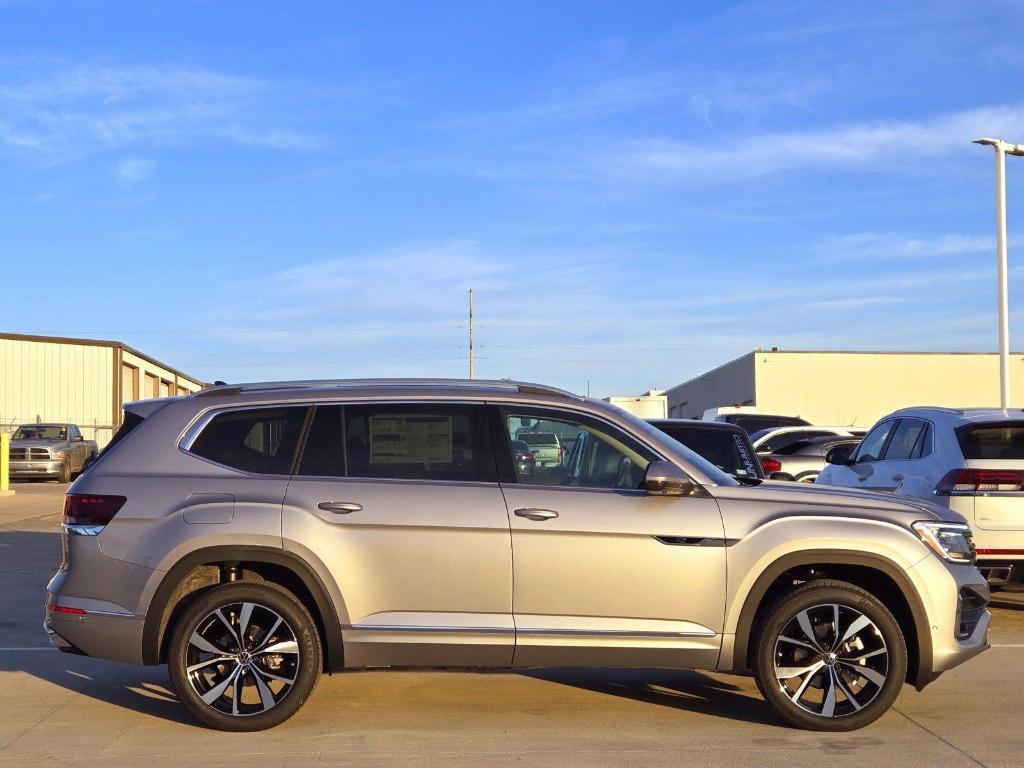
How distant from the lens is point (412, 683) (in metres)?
7.50

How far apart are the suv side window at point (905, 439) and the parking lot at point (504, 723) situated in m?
2.41

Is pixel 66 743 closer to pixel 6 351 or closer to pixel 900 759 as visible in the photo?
pixel 900 759

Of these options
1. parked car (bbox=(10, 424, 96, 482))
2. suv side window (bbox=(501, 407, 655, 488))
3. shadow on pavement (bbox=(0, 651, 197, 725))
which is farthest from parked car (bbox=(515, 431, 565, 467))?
parked car (bbox=(10, 424, 96, 482))

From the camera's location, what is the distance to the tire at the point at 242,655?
606cm

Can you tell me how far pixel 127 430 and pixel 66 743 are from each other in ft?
5.30

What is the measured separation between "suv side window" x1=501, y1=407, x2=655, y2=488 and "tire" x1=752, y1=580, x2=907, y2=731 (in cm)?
102

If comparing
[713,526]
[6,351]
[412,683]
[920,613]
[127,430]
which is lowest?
[412,683]

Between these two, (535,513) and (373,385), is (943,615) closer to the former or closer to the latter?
(535,513)

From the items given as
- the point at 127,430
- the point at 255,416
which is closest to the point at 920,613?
the point at 255,416

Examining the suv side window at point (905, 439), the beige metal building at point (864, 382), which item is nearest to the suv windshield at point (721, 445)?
the suv side window at point (905, 439)

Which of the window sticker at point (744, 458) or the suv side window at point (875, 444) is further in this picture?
the suv side window at point (875, 444)

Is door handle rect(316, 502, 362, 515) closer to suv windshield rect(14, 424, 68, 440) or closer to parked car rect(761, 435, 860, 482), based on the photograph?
parked car rect(761, 435, 860, 482)

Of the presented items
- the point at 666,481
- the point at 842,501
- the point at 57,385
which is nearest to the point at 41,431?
the point at 57,385

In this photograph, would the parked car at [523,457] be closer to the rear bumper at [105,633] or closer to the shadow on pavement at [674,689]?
the shadow on pavement at [674,689]
